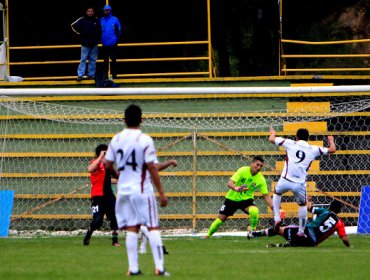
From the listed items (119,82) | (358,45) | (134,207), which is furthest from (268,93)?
(358,45)

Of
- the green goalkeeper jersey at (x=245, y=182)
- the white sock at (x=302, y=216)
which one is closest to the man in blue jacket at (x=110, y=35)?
the green goalkeeper jersey at (x=245, y=182)

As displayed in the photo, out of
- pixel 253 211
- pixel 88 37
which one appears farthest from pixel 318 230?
pixel 88 37

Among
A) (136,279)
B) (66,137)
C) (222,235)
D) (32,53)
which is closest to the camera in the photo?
→ (136,279)

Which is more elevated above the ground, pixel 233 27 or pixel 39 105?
pixel 233 27

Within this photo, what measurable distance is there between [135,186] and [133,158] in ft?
1.04

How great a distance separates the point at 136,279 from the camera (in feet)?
38.7

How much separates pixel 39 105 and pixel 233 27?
834cm

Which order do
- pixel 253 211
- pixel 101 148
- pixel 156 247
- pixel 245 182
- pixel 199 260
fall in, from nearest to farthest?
pixel 156 247 < pixel 199 260 < pixel 101 148 < pixel 253 211 < pixel 245 182

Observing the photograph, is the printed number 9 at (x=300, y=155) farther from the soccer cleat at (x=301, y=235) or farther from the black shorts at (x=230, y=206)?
the black shorts at (x=230, y=206)

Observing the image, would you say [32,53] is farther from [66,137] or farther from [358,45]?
[358,45]

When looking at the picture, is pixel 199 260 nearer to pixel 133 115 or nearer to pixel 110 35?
pixel 133 115

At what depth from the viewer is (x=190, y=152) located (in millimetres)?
22844

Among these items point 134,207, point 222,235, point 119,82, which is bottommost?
point 222,235

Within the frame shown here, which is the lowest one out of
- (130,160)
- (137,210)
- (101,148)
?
(137,210)
